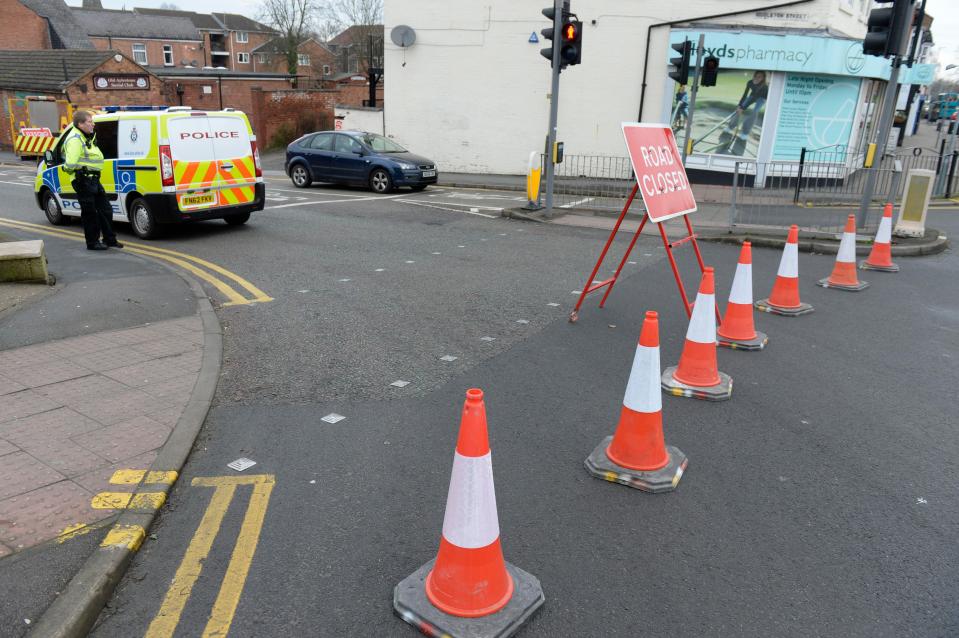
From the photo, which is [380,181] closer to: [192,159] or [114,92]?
[192,159]

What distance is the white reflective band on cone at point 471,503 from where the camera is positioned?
2.75 metres

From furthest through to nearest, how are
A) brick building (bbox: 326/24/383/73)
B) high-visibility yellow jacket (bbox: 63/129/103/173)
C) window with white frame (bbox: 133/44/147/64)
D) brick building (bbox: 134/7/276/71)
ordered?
1. brick building (bbox: 134/7/276/71)
2. window with white frame (bbox: 133/44/147/64)
3. brick building (bbox: 326/24/383/73)
4. high-visibility yellow jacket (bbox: 63/129/103/173)

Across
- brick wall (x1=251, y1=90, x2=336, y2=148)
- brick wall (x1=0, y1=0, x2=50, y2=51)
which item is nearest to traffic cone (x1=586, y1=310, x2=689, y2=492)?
brick wall (x1=251, y1=90, x2=336, y2=148)

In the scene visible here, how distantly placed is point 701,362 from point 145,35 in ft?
280

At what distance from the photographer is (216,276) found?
8.81m

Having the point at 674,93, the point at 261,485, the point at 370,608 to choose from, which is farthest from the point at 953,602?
the point at 674,93

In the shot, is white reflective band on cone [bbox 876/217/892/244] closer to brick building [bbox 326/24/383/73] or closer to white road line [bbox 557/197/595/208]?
white road line [bbox 557/197/595/208]

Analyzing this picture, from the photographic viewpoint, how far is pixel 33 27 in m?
43.4

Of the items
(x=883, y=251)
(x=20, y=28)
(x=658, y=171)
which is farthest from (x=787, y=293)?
(x=20, y=28)

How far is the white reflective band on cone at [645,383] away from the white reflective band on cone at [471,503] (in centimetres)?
142

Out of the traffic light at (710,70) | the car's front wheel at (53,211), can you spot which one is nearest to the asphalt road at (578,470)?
the car's front wheel at (53,211)

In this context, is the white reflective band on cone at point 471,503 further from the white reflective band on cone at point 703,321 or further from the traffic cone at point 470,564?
the white reflective band on cone at point 703,321

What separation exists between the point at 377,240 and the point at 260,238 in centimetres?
201

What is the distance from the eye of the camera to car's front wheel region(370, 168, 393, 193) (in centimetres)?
1792
